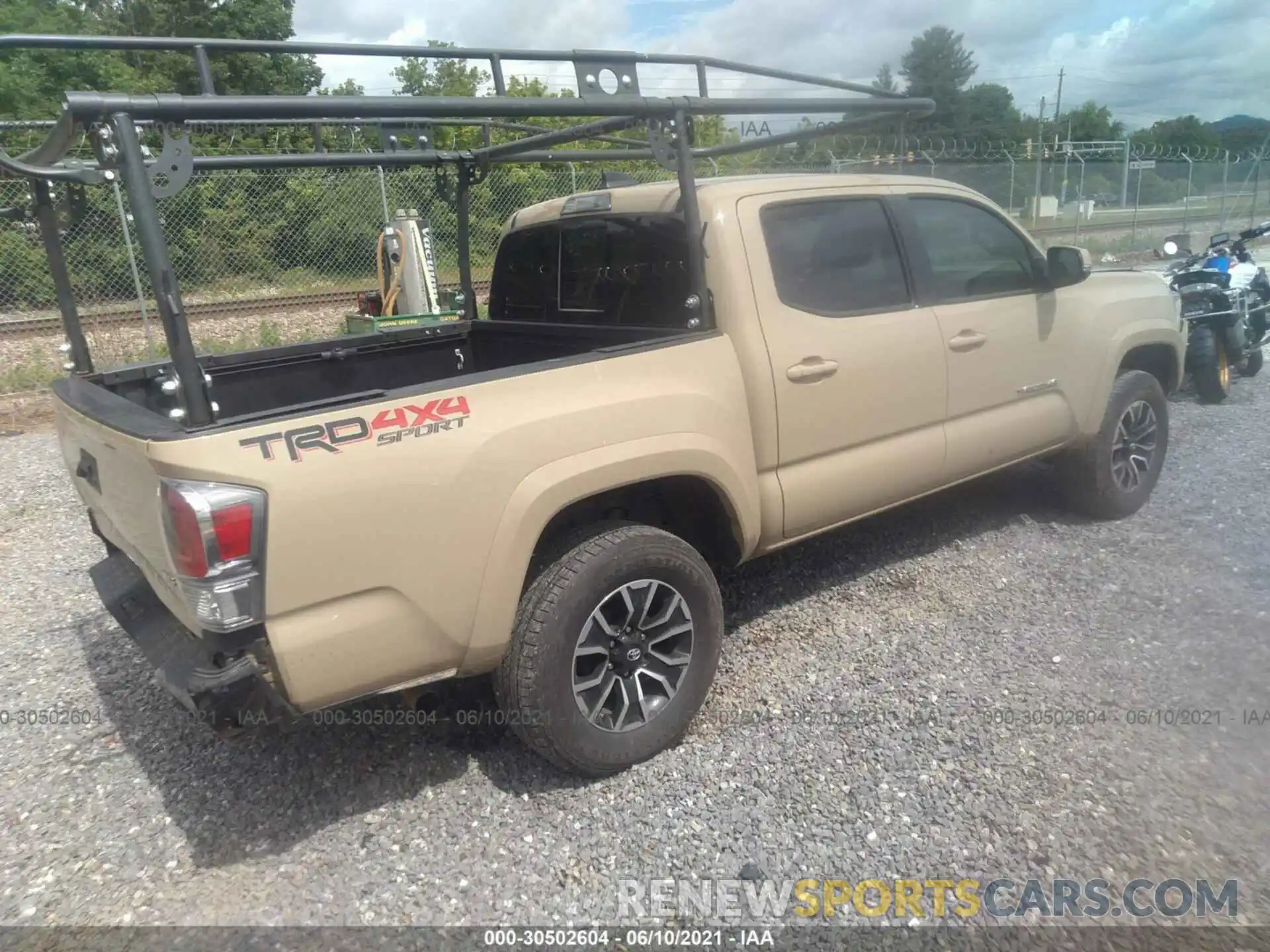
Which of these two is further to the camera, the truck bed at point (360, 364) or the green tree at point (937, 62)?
the green tree at point (937, 62)

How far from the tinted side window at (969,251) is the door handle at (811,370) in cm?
87

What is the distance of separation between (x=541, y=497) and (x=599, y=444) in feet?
0.95

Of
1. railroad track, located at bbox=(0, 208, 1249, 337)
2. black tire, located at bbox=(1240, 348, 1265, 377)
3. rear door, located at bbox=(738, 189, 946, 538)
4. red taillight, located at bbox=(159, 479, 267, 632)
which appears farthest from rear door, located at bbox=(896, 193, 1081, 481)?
railroad track, located at bbox=(0, 208, 1249, 337)

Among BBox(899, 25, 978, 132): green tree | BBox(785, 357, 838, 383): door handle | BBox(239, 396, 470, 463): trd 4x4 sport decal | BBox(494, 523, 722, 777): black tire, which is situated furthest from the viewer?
BBox(899, 25, 978, 132): green tree

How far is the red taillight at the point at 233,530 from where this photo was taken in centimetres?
239

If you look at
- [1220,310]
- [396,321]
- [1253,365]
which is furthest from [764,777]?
[1253,365]

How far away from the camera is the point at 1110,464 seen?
16.5ft

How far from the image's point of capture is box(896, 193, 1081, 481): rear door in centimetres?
425

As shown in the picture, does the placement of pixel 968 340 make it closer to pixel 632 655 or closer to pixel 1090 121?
pixel 632 655

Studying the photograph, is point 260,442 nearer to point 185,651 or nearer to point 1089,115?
point 185,651

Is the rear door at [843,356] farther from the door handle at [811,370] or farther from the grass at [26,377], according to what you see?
the grass at [26,377]

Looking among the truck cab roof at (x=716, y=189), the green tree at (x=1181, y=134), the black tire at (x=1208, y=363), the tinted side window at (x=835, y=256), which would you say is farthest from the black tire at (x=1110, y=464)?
the green tree at (x=1181, y=134)

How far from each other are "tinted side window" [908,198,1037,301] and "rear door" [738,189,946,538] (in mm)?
235

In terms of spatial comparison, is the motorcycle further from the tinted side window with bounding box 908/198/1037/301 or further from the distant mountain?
the distant mountain
